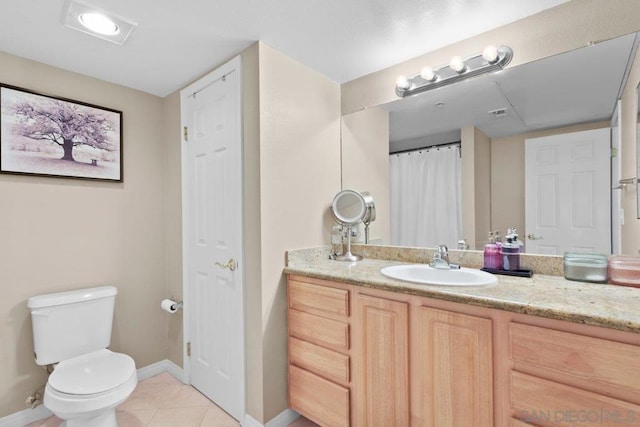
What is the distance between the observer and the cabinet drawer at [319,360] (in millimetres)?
1575

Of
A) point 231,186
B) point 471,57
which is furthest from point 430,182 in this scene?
point 231,186

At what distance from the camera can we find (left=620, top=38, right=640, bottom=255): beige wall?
54.1 inches

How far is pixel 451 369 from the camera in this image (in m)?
1.22

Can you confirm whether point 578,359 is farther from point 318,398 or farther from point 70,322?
point 70,322

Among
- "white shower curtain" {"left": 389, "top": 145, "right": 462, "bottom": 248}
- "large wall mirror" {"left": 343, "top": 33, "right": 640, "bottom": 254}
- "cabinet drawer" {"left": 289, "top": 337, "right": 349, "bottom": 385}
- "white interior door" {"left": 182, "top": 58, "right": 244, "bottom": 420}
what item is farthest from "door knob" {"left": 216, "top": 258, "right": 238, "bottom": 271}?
"large wall mirror" {"left": 343, "top": 33, "right": 640, "bottom": 254}

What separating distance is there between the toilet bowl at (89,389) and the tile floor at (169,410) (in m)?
0.30

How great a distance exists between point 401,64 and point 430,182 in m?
0.77

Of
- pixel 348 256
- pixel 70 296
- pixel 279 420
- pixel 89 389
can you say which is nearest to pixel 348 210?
pixel 348 256

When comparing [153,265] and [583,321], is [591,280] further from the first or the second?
[153,265]

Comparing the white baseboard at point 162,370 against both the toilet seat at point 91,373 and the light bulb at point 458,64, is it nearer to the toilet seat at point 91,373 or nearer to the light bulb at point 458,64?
the toilet seat at point 91,373

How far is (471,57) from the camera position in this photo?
66.6 inches

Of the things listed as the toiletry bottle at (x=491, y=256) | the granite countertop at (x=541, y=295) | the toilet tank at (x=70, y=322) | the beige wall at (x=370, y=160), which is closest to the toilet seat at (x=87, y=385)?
the toilet tank at (x=70, y=322)

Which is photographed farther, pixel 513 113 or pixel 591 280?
pixel 513 113

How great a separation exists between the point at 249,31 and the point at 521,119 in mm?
1503
